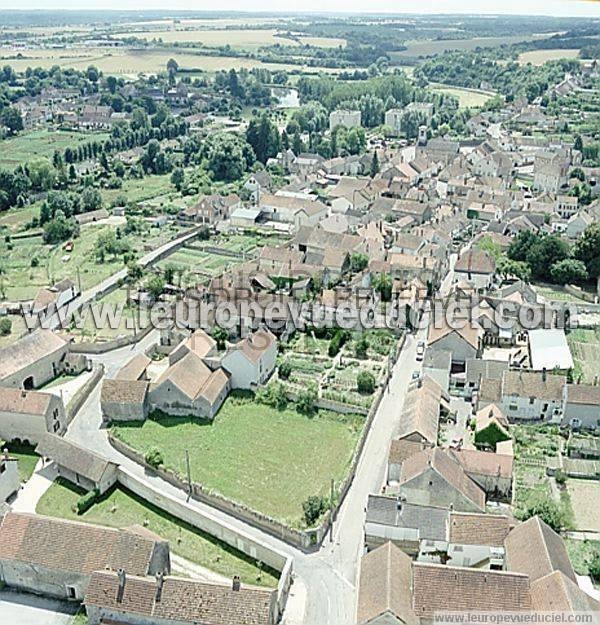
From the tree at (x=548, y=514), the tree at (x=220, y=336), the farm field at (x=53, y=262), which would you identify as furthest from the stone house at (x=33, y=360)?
the tree at (x=548, y=514)

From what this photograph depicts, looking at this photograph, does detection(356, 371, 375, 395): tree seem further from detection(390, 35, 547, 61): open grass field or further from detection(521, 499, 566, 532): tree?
detection(390, 35, 547, 61): open grass field

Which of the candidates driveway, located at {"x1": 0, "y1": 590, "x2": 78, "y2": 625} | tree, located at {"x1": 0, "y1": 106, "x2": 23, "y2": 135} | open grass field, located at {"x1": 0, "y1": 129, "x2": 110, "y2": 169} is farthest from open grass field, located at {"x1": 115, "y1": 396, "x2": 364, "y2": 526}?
tree, located at {"x1": 0, "y1": 106, "x2": 23, "y2": 135}

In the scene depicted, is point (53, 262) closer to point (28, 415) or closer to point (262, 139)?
point (28, 415)

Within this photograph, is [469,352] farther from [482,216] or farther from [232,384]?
[482,216]

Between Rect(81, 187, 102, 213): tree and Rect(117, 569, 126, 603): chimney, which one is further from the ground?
Rect(117, 569, 126, 603): chimney

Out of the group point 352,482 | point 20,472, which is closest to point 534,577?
point 352,482

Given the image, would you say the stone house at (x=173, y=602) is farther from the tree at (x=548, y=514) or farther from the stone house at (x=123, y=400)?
the stone house at (x=123, y=400)

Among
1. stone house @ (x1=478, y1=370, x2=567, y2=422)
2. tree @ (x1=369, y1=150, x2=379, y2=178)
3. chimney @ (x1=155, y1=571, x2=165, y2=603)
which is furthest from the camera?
tree @ (x1=369, y1=150, x2=379, y2=178)
